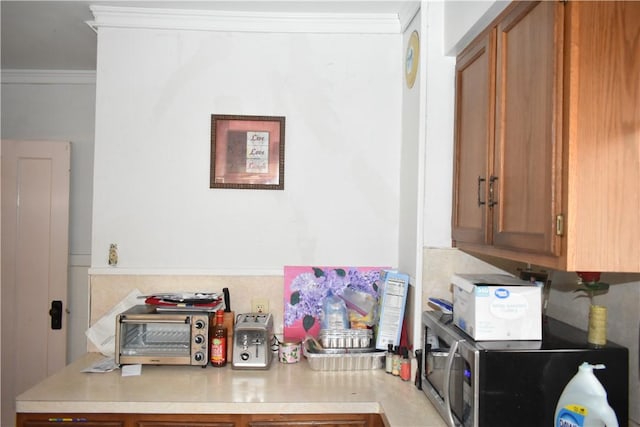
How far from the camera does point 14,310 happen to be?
3090 millimetres

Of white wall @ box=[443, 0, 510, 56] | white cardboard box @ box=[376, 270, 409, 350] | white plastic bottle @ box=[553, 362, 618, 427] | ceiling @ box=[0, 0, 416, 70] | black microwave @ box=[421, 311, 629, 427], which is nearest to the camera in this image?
white plastic bottle @ box=[553, 362, 618, 427]

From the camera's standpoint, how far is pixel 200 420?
179 centimetres

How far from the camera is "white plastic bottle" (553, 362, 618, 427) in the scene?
4.01 ft

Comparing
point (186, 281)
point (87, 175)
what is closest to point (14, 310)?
point (87, 175)

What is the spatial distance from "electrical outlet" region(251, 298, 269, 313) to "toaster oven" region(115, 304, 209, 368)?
335 millimetres

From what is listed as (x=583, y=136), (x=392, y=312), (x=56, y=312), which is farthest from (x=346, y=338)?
(x=56, y=312)

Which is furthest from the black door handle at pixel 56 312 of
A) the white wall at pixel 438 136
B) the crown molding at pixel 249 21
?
the white wall at pixel 438 136

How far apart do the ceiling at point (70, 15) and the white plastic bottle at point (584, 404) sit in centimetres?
177

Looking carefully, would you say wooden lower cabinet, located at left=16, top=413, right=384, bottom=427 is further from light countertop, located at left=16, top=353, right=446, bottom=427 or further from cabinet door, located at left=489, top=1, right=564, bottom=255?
cabinet door, located at left=489, top=1, right=564, bottom=255

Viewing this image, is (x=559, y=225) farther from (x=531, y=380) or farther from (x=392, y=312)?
(x=392, y=312)

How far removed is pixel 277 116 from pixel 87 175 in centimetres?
158

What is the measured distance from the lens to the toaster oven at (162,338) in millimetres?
2070

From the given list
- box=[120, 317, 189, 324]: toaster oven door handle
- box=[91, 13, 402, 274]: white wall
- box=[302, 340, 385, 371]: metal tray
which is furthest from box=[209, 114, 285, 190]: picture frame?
box=[302, 340, 385, 371]: metal tray

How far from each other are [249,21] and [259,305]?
1443mm
